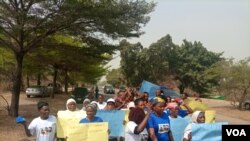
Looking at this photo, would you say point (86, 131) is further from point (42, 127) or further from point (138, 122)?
point (138, 122)

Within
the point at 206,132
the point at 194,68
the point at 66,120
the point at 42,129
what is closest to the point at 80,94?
the point at 194,68

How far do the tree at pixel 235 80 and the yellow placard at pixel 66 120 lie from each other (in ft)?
86.1

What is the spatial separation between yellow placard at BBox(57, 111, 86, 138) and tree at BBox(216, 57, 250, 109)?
86.1 feet

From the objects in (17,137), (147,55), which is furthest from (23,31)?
(147,55)

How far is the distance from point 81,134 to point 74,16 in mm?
13307

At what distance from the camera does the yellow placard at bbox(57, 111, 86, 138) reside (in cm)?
779

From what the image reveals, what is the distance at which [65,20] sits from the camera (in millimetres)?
20609

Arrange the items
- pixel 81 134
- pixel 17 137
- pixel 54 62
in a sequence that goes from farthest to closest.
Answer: pixel 54 62 < pixel 17 137 < pixel 81 134

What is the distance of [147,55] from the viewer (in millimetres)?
58938

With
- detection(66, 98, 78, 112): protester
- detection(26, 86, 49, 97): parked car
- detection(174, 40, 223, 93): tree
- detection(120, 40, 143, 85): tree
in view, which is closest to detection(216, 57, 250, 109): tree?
detection(26, 86, 49, 97): parked car

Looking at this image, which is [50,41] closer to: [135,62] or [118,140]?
[118,140]

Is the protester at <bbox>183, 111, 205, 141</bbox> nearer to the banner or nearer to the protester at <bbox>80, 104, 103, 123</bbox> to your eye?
the banner

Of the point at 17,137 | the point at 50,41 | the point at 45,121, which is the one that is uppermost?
the point at 50,41

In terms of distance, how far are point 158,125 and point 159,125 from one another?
0.02 meters
